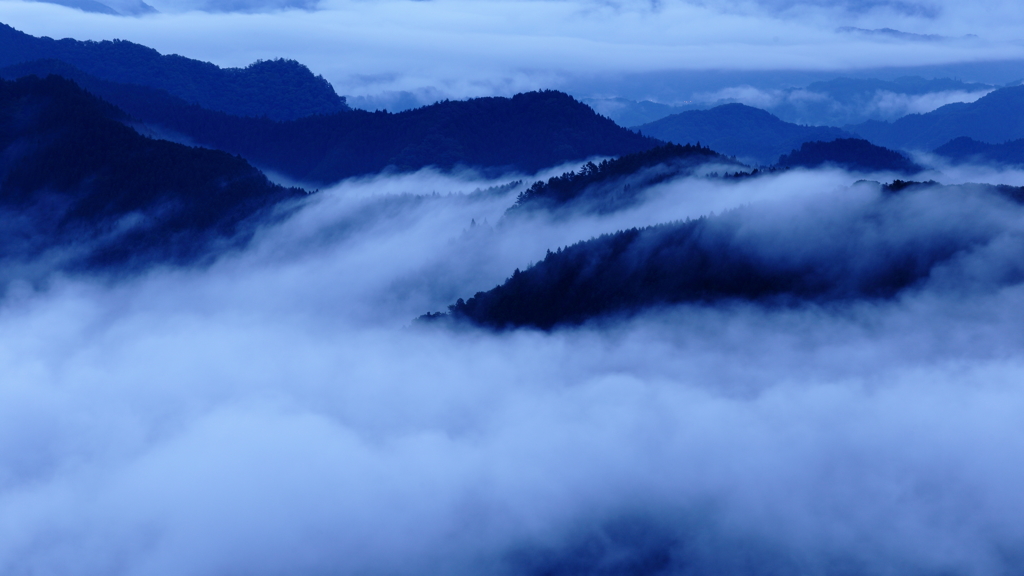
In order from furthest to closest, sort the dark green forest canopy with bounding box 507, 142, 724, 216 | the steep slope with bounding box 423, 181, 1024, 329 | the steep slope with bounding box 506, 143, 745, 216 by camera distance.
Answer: the dark green forest canopy with bounding box 507, 142, 724, 216, the steep slope with bounding box 506, 143, 745, 216, the steep slope with bounding box 423, 181, 1024, 329

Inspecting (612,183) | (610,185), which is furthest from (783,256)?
(612,183)

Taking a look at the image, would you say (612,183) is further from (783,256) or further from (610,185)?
(783,256)

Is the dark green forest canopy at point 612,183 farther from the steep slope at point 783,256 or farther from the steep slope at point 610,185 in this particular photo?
the steep slope at point 783,256

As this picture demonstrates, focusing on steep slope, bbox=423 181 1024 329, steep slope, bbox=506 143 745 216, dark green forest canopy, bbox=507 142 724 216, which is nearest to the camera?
steep slope, bbox=423 181 1024 329

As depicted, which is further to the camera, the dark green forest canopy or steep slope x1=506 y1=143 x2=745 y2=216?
the dark green forest canopy

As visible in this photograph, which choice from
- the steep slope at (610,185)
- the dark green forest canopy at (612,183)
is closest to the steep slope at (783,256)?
the steep slope at (610,185)

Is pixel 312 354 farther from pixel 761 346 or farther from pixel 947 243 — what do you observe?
pixel 947 243

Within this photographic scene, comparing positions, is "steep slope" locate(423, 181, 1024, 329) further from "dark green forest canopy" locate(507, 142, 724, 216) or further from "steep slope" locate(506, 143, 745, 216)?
"dark green forest canopy" locate(507, 142, 724, 216)

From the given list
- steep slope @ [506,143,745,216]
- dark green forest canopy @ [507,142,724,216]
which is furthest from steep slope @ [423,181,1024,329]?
dark green forest canopy @ [507,142,724,216]
